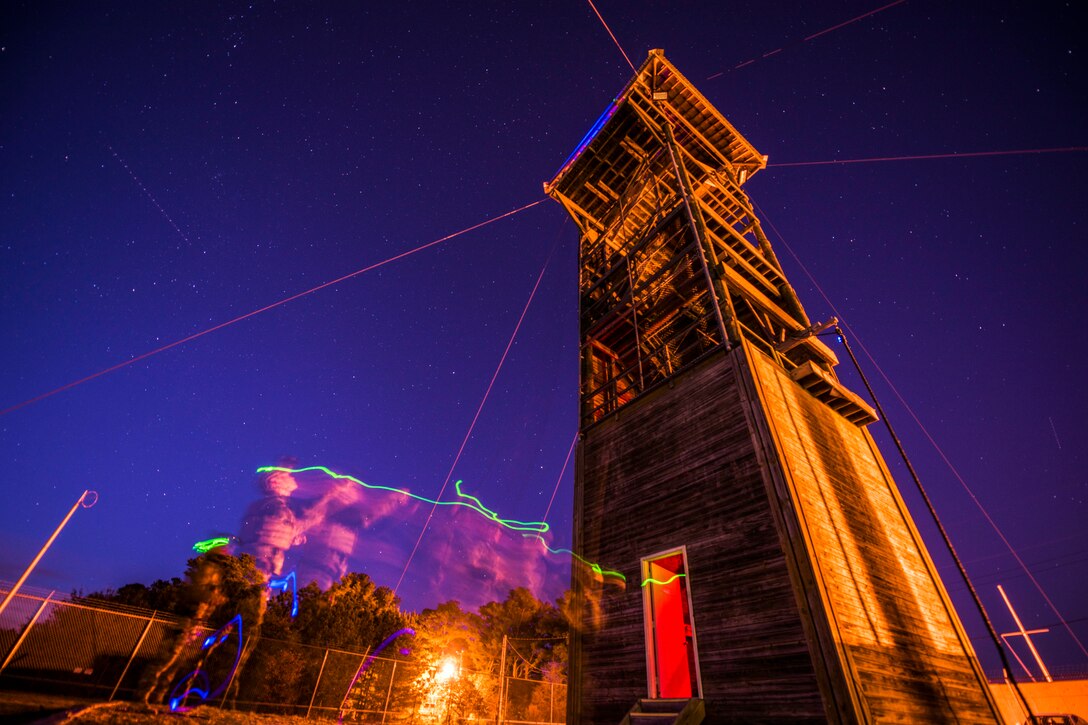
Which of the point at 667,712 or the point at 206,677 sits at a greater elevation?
the point at 206,677

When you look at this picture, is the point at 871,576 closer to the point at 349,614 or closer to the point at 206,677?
the point at 206,677

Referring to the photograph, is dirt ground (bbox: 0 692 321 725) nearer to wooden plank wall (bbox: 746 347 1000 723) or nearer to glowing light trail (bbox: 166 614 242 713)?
glowing light trail (bbox: 166 614 242 713)

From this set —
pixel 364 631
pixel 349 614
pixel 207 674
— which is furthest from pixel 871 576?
pixel 364 631

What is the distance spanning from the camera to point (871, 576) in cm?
852

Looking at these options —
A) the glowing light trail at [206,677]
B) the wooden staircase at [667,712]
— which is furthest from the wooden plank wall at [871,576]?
the glowing light trail at [206,677]

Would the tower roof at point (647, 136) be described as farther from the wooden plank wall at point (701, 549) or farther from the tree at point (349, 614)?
the tree at point (349, 614)

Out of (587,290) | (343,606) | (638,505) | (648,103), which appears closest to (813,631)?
(638,505)

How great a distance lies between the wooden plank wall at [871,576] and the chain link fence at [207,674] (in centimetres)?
1284

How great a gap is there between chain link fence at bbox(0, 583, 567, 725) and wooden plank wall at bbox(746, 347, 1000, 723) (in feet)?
42.1

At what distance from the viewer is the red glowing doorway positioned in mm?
8609

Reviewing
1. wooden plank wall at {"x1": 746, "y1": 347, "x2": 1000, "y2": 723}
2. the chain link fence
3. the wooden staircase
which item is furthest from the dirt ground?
wooden plank wall at {"x1": 746, "y1": 347, "x2": 1000, "y2": 723}

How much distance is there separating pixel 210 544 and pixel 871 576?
14.6 metres

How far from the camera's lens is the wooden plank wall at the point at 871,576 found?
279 inches

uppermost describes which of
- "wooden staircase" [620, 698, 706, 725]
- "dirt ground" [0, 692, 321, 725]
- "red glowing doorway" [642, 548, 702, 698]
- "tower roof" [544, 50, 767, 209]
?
"tower roof" [544, 50, 767, 209]
